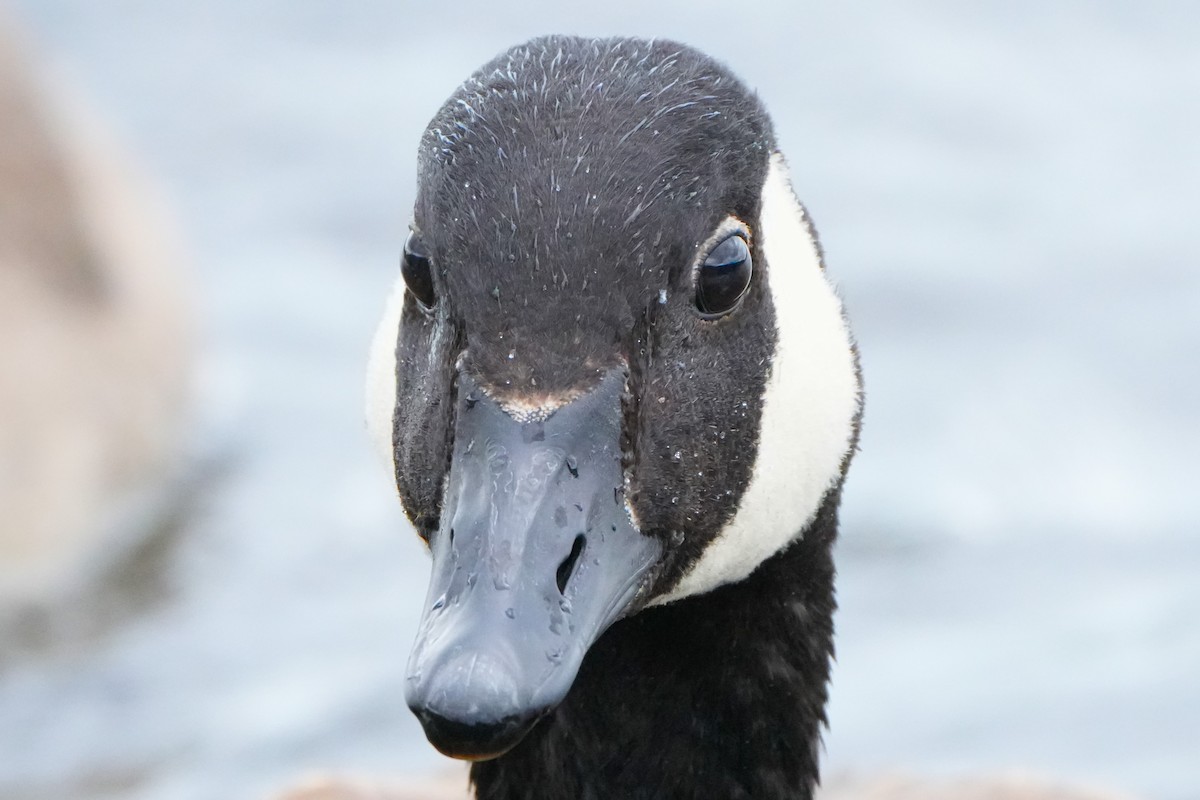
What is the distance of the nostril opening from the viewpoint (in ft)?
8.57

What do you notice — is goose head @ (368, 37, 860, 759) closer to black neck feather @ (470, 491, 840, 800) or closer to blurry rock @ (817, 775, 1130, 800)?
black neck feather @ (470, 491, 840, 800)

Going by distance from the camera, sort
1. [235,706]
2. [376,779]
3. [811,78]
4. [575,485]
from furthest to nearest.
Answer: [811,78] → [235,706] → [376,779] → [575,485]

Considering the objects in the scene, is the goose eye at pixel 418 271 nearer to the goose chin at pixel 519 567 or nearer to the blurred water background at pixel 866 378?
the goose chin at pixel 519 567

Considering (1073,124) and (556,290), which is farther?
(1073,124)

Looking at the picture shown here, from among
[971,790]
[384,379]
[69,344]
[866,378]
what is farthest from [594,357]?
[866,378]

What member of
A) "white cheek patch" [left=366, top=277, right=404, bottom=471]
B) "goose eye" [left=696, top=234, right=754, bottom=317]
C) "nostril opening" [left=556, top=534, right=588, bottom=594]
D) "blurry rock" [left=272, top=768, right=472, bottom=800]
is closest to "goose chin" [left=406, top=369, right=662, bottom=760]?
"nostril opening" [left=556, top=534, right=588, bottom=594]

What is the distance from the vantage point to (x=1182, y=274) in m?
8.27

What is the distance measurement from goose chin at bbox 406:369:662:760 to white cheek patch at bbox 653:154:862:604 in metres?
0.26

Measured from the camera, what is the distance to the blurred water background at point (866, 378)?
6094 mm

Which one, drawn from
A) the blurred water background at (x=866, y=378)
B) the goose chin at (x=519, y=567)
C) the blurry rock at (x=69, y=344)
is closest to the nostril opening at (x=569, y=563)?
the goose chin at (x=519, y=567)

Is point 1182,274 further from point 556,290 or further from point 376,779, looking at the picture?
point 556,290

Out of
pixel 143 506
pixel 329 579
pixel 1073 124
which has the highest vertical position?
pixel 1073 124

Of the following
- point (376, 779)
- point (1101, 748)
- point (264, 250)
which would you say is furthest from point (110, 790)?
point (264, 250)

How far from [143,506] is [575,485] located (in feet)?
16.6
